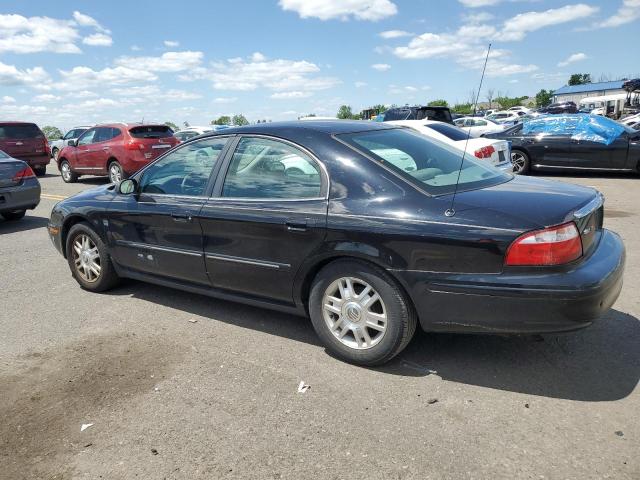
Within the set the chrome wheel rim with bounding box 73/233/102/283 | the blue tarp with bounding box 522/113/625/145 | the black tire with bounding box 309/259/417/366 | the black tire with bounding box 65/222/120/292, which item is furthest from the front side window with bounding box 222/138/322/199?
the blue tarp with bounding box 522/113/625/145

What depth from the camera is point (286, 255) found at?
3711 mm

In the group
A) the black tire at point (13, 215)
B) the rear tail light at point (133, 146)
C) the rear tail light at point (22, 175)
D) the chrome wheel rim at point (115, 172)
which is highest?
the rear tail light at point (133, 146)

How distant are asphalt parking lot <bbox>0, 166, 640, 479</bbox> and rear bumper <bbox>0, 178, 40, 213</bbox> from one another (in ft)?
16.5

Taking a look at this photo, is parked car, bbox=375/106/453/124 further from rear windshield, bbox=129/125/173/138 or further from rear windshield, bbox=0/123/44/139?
rear windshield, bbox=0/123/44/139

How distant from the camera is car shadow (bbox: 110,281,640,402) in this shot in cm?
321

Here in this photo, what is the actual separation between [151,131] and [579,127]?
1074 centimetres

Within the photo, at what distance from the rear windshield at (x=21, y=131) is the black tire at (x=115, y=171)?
16.8 feet

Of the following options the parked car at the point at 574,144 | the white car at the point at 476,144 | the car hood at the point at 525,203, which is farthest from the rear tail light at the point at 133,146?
the car hood at the point at 525,203

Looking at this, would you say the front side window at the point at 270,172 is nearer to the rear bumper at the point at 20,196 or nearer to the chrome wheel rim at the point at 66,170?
the rear bumper at the point at 20,196

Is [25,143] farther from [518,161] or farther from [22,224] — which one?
[518,161]

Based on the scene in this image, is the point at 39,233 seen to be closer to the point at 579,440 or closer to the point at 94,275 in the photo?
the point at 94,275

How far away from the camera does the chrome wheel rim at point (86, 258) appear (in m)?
5.19

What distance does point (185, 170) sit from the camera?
449 cm

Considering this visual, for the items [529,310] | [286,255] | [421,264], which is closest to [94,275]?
[286,255]
